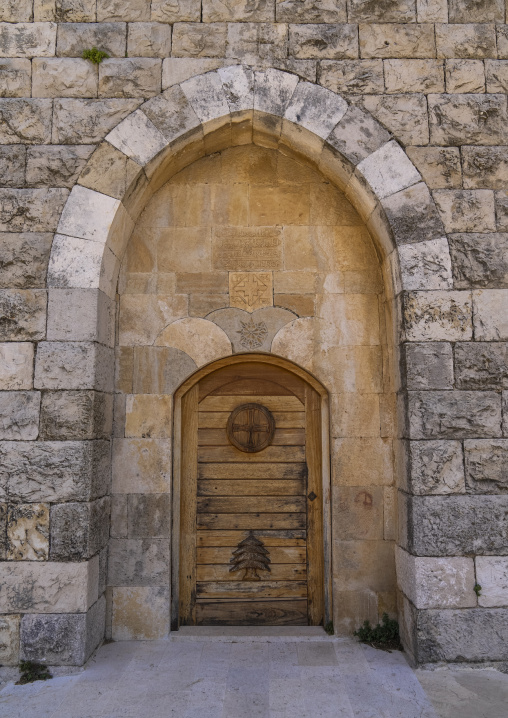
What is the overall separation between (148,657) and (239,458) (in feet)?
4.51

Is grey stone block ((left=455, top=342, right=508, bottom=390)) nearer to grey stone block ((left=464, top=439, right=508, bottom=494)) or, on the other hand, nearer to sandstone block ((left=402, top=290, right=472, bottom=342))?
sandstone block ((left=402, top=290, right=472, bottom=342))

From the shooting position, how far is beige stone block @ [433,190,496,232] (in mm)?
3344

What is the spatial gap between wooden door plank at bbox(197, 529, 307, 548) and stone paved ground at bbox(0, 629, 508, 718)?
2.06 ft

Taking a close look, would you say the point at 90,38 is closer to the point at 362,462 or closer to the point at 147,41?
the point at 147,41

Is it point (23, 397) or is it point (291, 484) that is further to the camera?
point (291, 484)

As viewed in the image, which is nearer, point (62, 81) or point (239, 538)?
point (62, 81)

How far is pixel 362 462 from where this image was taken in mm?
3629

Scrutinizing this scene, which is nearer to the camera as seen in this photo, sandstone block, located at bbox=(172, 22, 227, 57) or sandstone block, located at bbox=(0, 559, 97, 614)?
sandstone block, located at bbox=(0, 559, 97, 614)

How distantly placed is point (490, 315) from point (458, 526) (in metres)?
1.31

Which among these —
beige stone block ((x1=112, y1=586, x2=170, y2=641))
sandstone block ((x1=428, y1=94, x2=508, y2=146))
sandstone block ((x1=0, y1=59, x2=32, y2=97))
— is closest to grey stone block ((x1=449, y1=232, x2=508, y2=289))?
sandstone block ((x1=428, y1=94, x2=508, y2=146))

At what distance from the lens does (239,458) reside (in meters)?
3.80

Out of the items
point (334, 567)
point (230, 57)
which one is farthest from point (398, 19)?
point (334, 567)

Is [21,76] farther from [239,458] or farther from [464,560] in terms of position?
[464,560]

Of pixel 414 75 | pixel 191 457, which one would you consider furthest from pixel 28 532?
pixel 414 75
